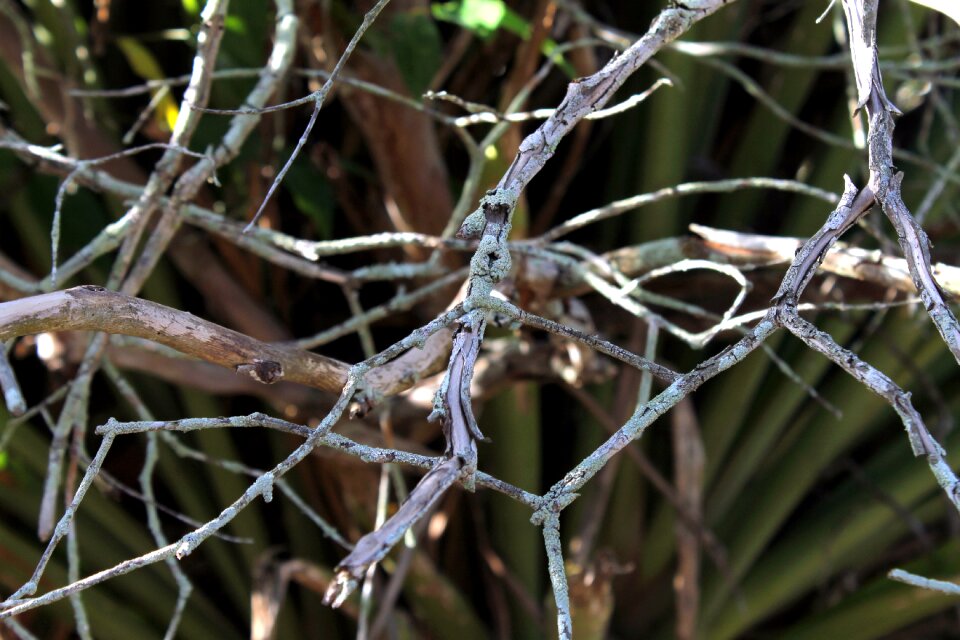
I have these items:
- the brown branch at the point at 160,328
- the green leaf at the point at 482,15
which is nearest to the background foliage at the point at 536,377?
the green leaf at the point at 482,15

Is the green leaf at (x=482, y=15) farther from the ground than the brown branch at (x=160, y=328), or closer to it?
farther from the ground

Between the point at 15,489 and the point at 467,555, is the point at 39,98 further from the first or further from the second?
the point at 467,555

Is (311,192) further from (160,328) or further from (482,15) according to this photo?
(160,328)

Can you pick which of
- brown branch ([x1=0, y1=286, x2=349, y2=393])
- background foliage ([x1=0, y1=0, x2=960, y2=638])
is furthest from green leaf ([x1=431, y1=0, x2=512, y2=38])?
brown branch ([x1=0, y1=286, x2=349, y2=393])

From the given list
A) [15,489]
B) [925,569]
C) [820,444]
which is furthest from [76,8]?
[925,569]

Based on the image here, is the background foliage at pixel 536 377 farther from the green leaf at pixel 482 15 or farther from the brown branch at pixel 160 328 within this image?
the brown branch at pixel 160 328

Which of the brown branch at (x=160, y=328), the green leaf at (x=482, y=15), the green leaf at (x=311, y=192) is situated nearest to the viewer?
the brown branch at (x=160, y=328)

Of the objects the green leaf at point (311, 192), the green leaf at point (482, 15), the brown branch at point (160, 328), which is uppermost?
the green leaf at point (482, 15)

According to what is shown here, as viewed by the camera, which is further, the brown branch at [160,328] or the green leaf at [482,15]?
the green leaf at [482,15]

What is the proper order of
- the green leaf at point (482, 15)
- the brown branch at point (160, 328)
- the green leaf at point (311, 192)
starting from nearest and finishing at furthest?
the brown branch at point (160, 328), the green leaf at point (482, 15), the green leaf at point (311, 192)

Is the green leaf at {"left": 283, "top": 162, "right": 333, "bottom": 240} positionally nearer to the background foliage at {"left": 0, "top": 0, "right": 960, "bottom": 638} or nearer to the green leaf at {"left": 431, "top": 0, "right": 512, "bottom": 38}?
the background foliage at {"left": 0, "top": 0, "right": 960, "bottom": 638}

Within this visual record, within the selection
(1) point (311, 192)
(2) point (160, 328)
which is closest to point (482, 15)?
(1) point (311, 192)

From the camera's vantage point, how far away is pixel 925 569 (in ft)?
3.23

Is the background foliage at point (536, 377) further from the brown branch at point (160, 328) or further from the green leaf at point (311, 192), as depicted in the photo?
the brown branch at point (160, 328)
